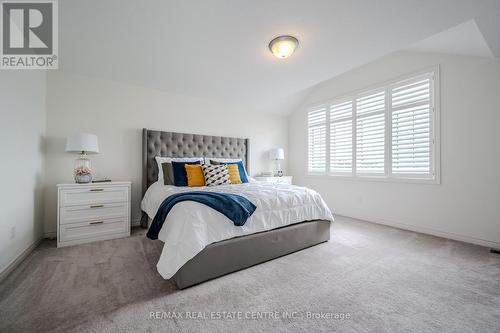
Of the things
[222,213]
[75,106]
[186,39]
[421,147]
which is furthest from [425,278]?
[75,106]

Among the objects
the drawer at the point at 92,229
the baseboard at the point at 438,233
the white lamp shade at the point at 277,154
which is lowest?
the baseboard at the point at 438,233

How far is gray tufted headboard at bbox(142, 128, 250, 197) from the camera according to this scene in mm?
3375

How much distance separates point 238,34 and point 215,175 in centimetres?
180

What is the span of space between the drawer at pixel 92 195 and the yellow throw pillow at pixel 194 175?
86 cm

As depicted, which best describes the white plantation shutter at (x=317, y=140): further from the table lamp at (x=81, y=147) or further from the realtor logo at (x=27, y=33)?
the realtor logo at (x=27, y=33)

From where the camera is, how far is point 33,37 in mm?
2297

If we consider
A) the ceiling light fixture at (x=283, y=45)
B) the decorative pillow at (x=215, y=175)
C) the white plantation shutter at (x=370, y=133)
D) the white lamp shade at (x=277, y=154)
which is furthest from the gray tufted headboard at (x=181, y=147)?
the white plantation shutter at (x=370, y=133)

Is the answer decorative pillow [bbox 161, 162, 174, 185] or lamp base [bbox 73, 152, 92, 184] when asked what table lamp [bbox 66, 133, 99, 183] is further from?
decorative pillow [bbox 161, 162, 174, 185]

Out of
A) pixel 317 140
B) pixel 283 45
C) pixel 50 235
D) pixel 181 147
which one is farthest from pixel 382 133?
pixel 50 235

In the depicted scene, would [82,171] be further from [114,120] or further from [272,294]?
[272,294]

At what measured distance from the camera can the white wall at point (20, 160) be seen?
1.88 metres

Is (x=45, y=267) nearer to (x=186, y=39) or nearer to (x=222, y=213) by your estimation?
(x=222, y=213)

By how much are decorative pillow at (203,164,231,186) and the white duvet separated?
72 cm

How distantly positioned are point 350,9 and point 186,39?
1.73 metres
